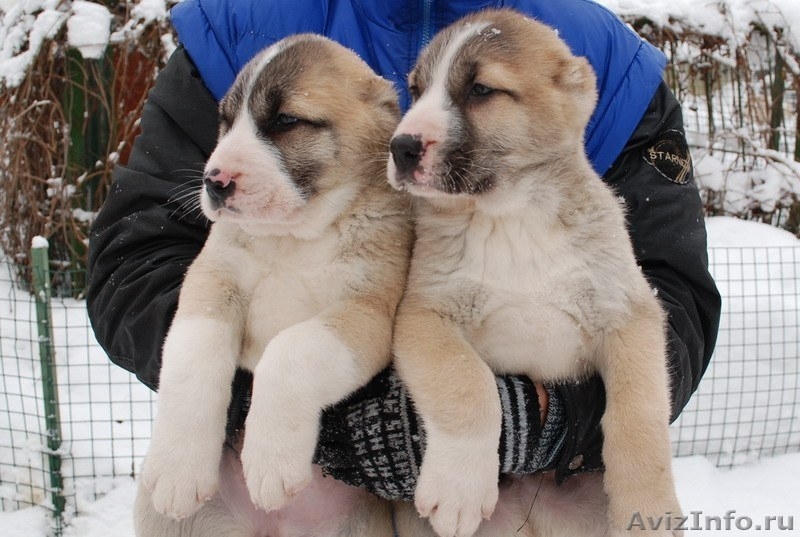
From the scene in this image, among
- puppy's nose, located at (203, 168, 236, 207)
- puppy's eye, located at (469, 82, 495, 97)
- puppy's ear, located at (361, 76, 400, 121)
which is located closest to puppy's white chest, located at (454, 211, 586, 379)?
puppy's eye, located at (469, 82, 495, 97)

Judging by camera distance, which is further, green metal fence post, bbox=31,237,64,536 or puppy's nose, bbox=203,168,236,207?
green metal fence post, bbox=31,237,64,536

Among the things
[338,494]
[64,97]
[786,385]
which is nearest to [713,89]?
[786,385]

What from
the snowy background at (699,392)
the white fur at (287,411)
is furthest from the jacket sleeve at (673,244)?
the snowy background at (699,392)

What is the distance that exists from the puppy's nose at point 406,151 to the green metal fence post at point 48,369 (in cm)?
332

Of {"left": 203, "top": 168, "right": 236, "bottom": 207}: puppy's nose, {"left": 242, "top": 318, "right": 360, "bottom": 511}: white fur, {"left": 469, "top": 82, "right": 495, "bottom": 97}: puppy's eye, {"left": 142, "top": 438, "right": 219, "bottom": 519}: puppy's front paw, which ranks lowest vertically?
{"left": 142, "top": 438, "right": 219, "bottom": 519}: puppy's front paw

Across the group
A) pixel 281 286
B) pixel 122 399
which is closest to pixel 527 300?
pixel 281 286

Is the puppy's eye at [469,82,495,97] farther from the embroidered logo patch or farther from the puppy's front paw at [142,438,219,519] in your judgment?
the puppy's front paw at [142,438,219,519]

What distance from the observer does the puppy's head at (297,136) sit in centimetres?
250

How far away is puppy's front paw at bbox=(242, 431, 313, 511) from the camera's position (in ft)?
7.33

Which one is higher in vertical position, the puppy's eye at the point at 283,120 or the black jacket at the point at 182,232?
the puppy's eye at the point at 283,120

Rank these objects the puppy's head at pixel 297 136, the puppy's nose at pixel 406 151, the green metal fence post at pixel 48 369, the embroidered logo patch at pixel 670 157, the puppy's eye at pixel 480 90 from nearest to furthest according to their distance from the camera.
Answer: the puppy's nose at pixel 406 151 → the puppy's head at pixel 297 136 → the puppy's eye at pixel 480 90 → the embroidered logo patch at pixel 670 157 → the green metal fence post at pixel 48 369

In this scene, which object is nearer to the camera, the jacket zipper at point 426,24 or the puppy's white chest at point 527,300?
the puppy's white chest at point 527,300

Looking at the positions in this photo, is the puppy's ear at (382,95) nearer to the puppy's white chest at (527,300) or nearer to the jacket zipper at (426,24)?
the jacket zipper at (426,24)

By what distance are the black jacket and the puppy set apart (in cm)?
19
